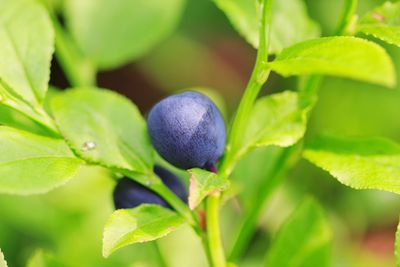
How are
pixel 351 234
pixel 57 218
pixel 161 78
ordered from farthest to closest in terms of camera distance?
pixel 161 78 → pixel 351 234 → pixel 57 218

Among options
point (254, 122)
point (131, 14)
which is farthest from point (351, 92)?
point (254, 122)

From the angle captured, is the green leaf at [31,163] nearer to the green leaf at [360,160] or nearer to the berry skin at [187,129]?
the berry skin at [187,129]

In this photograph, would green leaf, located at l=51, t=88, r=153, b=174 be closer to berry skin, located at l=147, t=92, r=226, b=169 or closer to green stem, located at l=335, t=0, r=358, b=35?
berry skin, located at l=147, t=92, r=226, b=169

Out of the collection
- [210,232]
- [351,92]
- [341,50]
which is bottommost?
[351,92]

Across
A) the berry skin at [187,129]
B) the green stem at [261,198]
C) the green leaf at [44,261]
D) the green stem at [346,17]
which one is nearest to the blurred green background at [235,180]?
the green leaf at [44,261]

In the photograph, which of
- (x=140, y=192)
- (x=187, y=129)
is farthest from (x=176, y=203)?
(x=187, y=129)

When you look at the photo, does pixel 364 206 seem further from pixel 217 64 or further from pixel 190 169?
pixel 190 169
